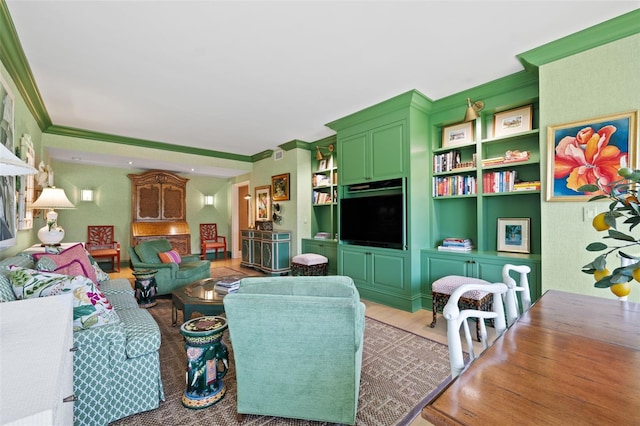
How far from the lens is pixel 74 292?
1.75 meters

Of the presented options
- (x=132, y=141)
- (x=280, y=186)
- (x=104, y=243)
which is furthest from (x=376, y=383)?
(x=104, y=243)

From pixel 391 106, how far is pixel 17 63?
3.79 m

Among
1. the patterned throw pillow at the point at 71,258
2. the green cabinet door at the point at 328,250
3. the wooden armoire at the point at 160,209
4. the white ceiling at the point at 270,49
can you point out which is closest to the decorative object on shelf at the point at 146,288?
the patterned throw pillow at the point at 71,258

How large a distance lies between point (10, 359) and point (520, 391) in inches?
52.4

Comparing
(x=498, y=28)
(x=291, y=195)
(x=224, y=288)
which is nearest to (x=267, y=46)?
(x=498, y=28)

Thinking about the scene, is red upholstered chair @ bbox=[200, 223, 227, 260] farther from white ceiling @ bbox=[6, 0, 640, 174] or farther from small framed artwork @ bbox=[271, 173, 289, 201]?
white ceiling @ bbox=[6, 0, 640, 174]

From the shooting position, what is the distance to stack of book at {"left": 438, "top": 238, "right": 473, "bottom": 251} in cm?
346

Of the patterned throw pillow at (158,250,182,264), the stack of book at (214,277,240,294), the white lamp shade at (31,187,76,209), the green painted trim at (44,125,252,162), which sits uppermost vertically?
the green painted trim at (44,125,252,162)

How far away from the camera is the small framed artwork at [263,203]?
21.0 feet

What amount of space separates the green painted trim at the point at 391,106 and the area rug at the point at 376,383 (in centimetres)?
263

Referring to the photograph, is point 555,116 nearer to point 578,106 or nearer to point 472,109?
point 578,106

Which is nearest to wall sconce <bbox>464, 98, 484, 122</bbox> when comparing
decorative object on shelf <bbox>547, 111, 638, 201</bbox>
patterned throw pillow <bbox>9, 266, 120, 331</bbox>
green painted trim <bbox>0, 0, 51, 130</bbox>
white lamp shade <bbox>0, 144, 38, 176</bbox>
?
decorative object on shelf <bbox>547, 111, 638, 201</bbox>

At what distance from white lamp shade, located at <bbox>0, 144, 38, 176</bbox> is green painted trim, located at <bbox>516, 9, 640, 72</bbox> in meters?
3.57

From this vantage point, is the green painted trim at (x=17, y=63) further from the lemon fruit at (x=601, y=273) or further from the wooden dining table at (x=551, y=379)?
the lemon fruit at (x=601, y=273)
